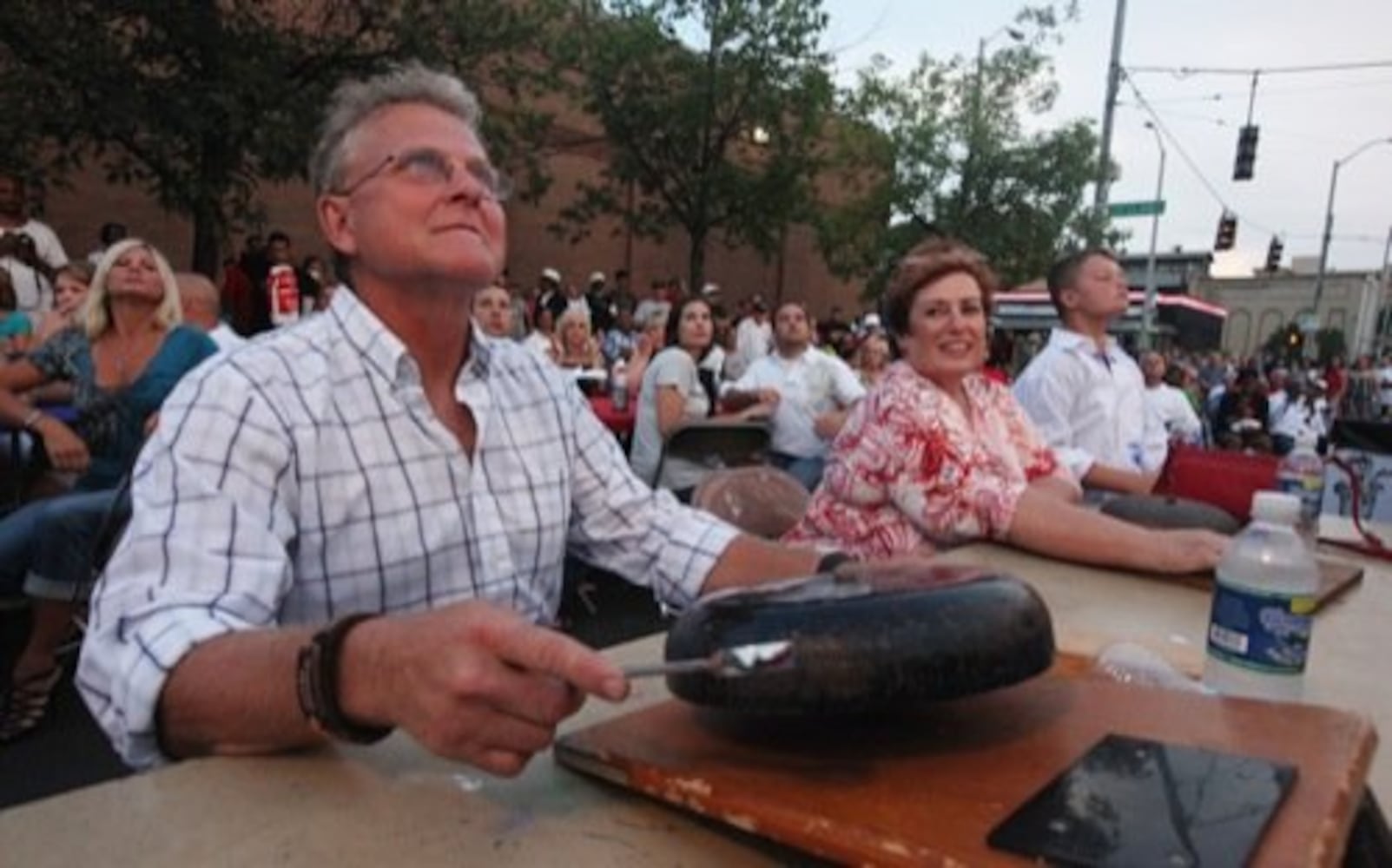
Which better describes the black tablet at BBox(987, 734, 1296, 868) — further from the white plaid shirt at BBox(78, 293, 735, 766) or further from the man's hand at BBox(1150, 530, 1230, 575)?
the man's hand at BBox(1150, 530, 1230, 575)

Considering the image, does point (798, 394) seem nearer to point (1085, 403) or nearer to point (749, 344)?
point (1085, 403)

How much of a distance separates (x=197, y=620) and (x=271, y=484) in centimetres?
27

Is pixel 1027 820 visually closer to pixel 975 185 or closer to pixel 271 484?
pixel 271 484

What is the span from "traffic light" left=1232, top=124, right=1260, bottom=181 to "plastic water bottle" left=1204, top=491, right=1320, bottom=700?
2128 cm

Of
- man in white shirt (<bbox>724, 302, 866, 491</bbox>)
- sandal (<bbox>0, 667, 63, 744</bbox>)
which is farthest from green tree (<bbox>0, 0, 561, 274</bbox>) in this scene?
sandal (<bbox>0, 667, 63, 744</bbox>)

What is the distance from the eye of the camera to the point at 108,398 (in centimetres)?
369

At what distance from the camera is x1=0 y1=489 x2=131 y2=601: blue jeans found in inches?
127

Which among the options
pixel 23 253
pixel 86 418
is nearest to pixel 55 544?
pixel 86 418

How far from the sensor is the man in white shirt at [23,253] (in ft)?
19.8

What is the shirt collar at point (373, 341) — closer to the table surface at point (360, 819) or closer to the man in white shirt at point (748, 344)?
the table surface at point (360, 819)

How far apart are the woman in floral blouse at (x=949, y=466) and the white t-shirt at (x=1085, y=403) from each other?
144 centimetres

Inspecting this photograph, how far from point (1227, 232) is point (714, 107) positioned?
1515cm

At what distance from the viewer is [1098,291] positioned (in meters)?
4.44

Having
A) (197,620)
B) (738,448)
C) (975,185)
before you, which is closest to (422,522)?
(197,620)
